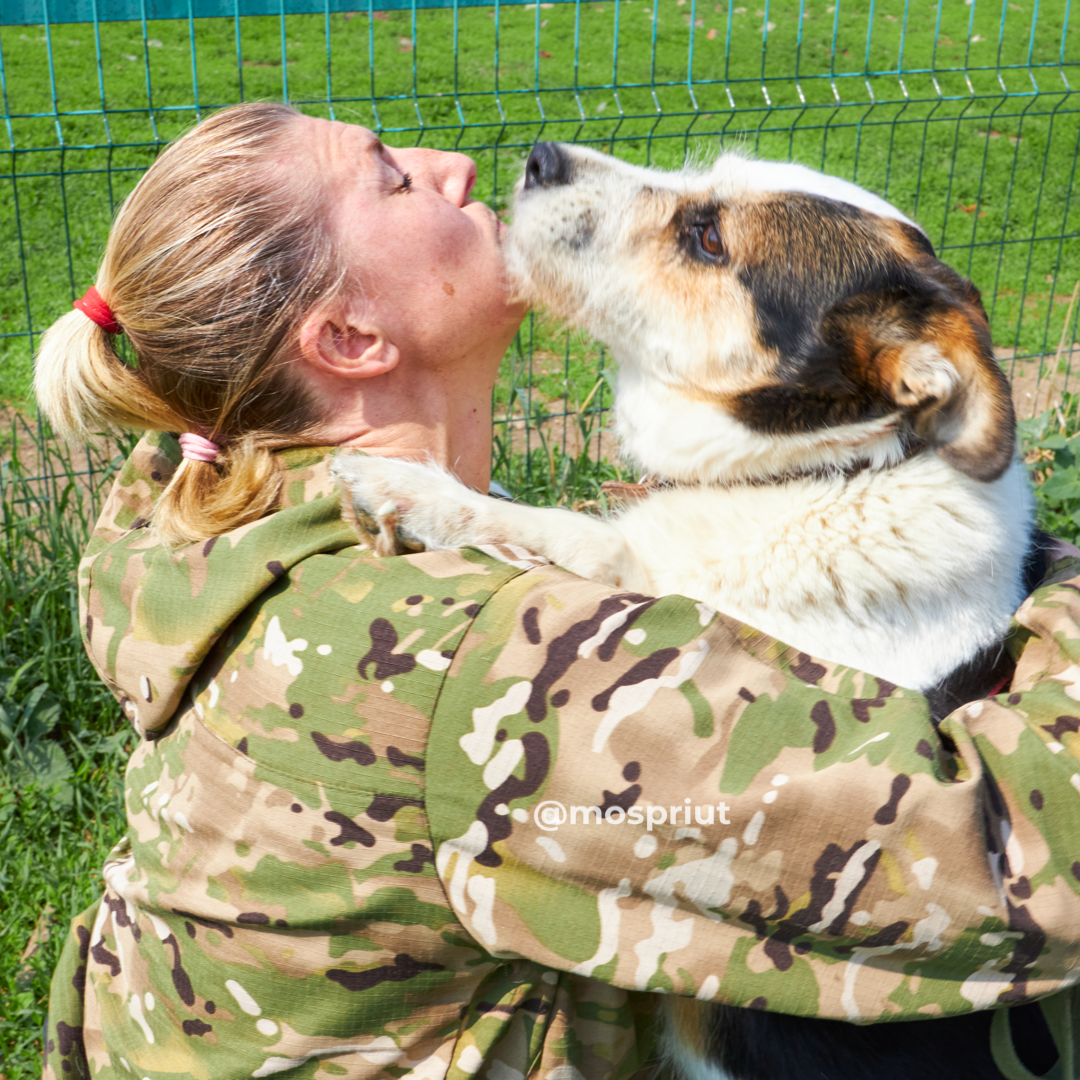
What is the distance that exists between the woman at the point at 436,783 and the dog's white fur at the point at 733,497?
0.59 ft

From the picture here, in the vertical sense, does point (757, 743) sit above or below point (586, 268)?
below

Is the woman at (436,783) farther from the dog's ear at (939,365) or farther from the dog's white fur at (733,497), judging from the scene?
the dog's ear at (939,365)

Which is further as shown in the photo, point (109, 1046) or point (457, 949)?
point (109, 1046)

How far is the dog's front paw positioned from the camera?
1857mm

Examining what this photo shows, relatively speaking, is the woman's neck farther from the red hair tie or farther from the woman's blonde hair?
the red hair tie

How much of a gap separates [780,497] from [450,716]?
105 cm

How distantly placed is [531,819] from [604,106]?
9.14 meters

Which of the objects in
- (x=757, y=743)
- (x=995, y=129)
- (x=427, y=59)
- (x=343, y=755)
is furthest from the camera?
(x=427, y=59)

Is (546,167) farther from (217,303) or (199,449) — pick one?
(199,449)

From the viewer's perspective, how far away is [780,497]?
2283 millimetres

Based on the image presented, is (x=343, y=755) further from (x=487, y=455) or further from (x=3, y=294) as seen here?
(x=3, y=294)

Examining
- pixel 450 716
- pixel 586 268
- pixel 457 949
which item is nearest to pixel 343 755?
pixel 450 716

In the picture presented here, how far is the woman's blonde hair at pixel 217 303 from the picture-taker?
6.81 feet

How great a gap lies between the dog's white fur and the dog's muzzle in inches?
1.3
